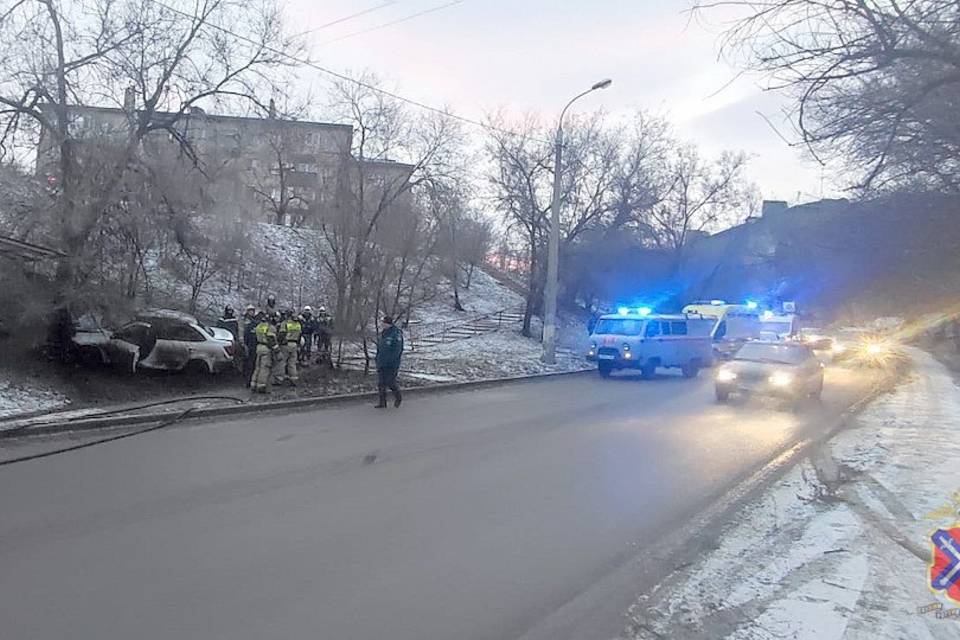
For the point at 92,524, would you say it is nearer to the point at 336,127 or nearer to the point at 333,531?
the point at 333,531

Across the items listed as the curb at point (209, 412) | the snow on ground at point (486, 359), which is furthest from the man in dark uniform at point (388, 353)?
the snow on ground at point (486, 359)

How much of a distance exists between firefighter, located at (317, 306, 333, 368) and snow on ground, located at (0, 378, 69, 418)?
641 cm

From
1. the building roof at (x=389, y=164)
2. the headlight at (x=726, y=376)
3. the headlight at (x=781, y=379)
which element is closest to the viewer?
the headlight at (x=781, y=379)

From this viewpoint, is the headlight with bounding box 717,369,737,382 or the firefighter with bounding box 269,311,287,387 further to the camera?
the headlight with bounding box 717,369,737,382

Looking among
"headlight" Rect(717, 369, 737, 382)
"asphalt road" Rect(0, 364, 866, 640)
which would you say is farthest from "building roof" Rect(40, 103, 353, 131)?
"headlight" Rect(717, 369, 737, 382)

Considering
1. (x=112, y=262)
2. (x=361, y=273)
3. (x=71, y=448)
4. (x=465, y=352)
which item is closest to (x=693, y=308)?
(x=465, y=352)

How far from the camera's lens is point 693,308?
109 feet

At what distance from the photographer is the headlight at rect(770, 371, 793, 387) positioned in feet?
54.2

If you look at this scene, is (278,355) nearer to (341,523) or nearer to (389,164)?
(341,523)

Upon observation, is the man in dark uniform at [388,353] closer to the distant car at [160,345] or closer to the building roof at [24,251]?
the distant car at [160,345]

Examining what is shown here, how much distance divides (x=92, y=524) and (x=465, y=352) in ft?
72.7

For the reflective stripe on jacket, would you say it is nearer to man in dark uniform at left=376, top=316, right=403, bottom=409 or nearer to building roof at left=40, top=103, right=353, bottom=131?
man in dark uniform at left=376, top=316, right=403, bottom=409

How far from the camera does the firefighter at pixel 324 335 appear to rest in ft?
61.7

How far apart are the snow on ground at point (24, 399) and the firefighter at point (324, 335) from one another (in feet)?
21.0
